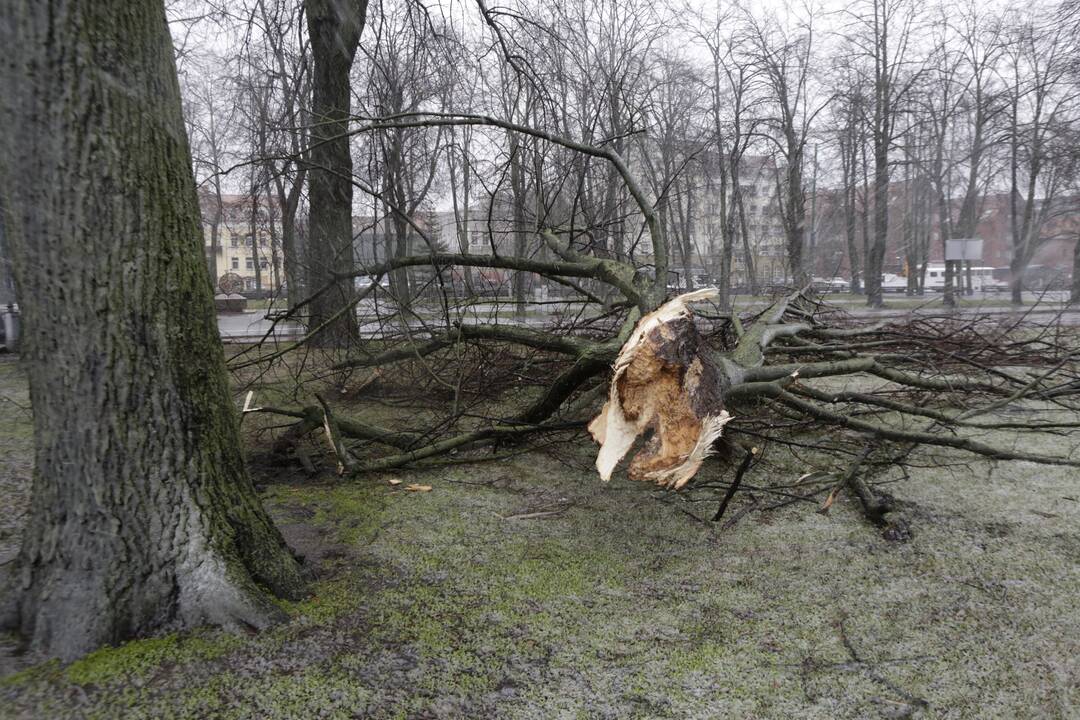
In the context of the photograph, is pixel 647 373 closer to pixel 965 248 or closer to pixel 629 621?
pixel 629 621

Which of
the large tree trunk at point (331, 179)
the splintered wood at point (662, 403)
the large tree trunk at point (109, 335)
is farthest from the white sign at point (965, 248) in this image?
the large tree trunk at point (109, 335)

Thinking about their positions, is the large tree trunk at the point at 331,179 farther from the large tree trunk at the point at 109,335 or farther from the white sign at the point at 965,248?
the white sign at the point at 965,248

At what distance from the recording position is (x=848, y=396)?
13.1 ft

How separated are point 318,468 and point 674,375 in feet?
8.33

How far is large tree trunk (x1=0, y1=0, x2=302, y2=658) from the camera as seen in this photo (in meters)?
1.95

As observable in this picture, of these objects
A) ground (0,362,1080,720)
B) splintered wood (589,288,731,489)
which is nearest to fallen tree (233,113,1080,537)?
splintered wood (589,288,731,489)

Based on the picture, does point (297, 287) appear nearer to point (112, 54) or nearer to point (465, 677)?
point (112, 54)

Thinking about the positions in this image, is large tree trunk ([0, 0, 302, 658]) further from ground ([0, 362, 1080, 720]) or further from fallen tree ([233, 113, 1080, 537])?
fallen tree ([233, 113, 1080, 537])

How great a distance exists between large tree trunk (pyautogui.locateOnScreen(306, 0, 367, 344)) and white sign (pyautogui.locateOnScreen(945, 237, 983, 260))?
1632cm

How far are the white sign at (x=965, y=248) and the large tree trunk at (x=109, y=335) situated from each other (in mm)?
18751

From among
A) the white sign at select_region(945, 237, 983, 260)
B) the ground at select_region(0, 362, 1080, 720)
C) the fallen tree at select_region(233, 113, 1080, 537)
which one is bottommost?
the ground at select_region(0, 362, 1080, 720)

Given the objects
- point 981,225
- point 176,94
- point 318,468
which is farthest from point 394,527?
point 981,225

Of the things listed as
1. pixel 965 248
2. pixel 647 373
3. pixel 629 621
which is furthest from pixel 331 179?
pixel 965 248

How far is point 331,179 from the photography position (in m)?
5.62
